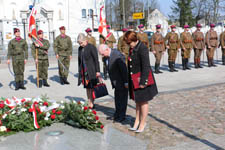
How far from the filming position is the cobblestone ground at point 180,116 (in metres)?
5.27

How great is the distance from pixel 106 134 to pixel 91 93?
1862mm

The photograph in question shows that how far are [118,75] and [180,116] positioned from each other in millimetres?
1550

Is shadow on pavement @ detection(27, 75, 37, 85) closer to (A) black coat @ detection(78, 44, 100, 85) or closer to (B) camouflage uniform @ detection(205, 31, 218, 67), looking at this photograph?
(A) black coat @ detection(78, 44, 100, 85)

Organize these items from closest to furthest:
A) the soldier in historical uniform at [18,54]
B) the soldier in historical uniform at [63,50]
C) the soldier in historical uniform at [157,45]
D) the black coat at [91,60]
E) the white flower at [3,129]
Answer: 1. the white flower at [3,129]
2. the black coat at [91,60]
3. the soldier in historical uniform at [18,54]
4. the soldier in historical uniform at [63,50]
5. the soldier in historical uniform at [157,45]

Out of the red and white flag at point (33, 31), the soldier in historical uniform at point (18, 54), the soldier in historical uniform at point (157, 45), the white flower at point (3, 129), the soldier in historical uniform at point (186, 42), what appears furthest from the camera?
the soldier in historical uniform at point (186, 42)

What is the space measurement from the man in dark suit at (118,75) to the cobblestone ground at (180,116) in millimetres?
280

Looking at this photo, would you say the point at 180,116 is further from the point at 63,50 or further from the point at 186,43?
the point at 186,43

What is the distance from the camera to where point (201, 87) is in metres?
9.42

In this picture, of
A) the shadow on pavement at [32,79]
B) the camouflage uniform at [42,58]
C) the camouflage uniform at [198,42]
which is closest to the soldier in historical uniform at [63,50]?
the camouflage uniform at [42,58]

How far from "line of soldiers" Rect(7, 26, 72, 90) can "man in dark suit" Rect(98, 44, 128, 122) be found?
430 cm

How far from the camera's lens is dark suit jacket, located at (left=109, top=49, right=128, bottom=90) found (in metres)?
6.01

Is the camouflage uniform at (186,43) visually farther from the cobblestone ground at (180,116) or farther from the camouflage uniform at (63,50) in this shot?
the camouflage uniform at (63,50)

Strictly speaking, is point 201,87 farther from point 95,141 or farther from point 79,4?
point 79,4

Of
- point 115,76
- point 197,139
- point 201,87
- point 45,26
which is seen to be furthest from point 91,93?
point 45,26
